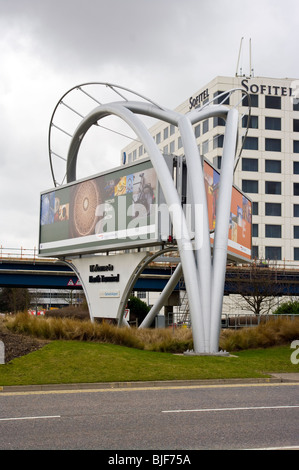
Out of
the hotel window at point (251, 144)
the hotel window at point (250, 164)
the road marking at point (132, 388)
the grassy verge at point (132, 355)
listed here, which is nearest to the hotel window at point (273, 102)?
the hotel window at point (251, 144)

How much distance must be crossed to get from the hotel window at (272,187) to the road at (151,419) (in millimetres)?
64390

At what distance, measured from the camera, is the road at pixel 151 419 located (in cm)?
826

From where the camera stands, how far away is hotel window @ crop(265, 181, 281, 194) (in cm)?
7681

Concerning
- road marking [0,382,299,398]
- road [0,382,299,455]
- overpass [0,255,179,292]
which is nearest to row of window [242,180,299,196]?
overpass [0,255,179,292]

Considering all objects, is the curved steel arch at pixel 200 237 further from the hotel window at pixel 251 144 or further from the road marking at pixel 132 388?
the hotel window at pixel 251 144

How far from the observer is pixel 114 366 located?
16938 mm

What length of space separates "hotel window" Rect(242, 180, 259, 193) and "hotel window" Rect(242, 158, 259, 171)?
72.9 inches

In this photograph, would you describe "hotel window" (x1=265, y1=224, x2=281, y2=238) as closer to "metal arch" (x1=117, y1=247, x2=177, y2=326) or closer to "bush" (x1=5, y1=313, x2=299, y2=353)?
"bush" (x1=5, y1=313, x2=299, y2=353)
